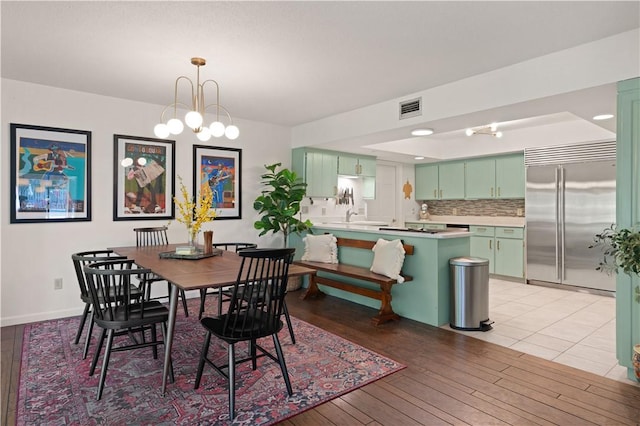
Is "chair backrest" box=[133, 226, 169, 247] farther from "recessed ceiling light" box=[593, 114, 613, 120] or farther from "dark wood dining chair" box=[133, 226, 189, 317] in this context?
"recessed ceiling light" box=[593, 114, 613, 120]

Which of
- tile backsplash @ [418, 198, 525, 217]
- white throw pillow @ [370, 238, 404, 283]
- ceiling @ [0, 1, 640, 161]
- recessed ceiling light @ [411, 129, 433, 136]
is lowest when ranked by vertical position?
white throw pillow @ [370, 238, 404, 283]

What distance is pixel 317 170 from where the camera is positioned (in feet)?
19.0

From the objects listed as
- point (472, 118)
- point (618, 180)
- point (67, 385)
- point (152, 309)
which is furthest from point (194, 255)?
point (618, 180)

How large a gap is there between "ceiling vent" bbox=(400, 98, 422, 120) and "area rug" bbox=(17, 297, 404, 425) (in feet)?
7.88

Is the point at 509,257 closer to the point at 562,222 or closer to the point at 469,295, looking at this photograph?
the point at 562,222

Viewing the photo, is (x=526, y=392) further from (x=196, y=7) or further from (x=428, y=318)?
(x=196, y=7)

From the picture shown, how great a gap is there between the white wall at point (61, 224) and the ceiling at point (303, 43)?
0.66 ft

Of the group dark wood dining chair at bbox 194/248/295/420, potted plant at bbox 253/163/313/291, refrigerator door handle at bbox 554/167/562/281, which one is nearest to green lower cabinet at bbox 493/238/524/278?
refrigerator door handle at bbox 554/167/562/281

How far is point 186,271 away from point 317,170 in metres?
3.44

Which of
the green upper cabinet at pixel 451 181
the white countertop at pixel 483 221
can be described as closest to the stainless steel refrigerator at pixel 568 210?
the white countertop at pixel 483 221

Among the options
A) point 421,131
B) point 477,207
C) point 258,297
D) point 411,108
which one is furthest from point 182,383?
point 477,207

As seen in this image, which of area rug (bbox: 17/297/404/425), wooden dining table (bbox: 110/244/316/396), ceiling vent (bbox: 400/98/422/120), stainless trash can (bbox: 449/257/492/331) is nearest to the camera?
area rug (bbox: 17/297/404/425)

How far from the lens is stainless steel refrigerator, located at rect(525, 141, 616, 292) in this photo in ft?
16.8

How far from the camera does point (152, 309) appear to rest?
2.72m
